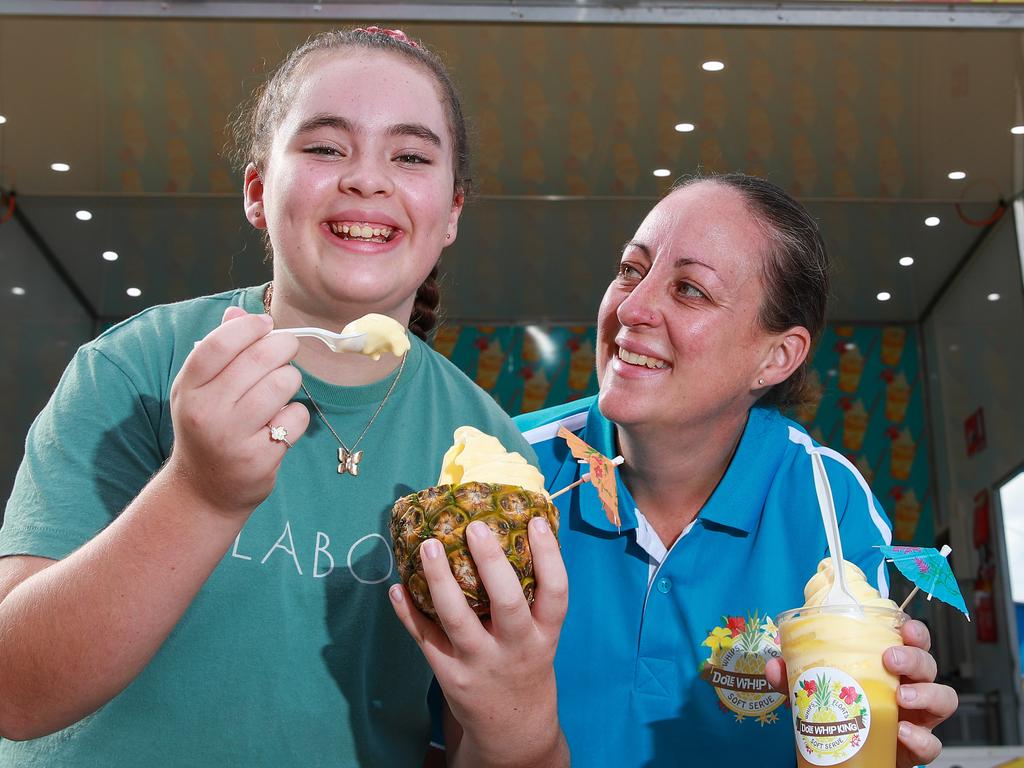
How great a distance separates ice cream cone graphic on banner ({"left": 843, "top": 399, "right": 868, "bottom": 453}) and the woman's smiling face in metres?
5.34

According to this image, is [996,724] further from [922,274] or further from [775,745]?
[775,745]

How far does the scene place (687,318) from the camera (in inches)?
90.4

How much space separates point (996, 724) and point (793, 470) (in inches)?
191

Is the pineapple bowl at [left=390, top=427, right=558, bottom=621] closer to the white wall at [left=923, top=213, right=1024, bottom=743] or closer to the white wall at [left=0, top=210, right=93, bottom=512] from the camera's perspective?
the white wall at [left=0, top=210, right=93, bottom=512]

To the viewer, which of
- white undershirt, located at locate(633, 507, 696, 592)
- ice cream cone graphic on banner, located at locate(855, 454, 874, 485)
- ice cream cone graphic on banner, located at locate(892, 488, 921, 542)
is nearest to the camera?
white undershirt, located at locate(633, 507, 696, 592)

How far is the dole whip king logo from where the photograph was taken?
1.34 m

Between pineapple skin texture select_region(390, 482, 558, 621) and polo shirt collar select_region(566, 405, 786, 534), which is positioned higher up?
polo shirt collar select_region(566, 405, 786, 534)

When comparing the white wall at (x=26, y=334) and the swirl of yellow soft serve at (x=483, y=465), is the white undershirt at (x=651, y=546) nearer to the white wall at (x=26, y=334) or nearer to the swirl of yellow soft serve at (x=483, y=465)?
the swirl of yellow soft serve at (x=483, y=465)

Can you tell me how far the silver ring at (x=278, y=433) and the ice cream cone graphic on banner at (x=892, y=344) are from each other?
7.16 meters

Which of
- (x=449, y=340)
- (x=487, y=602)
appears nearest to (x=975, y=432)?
(x=449, y=340)

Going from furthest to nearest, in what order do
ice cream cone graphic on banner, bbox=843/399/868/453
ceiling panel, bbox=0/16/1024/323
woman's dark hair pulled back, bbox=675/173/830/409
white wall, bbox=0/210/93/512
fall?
1. ice cream cone graphic on banner, bbox=843/399/868/453
2. white wall, bbox=0/210/93/512
3. ceiling panel, bbox=0/16/1024/323
4. woman's dark hair pulled back, bbox=675/173/830/409

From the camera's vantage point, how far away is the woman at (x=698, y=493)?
6.59ft

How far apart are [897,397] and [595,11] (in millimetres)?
4086

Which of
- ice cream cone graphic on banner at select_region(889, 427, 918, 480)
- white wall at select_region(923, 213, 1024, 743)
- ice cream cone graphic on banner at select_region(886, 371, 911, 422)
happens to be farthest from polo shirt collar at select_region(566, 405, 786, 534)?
ice cream cone graphic on banner at select_region(886, 371, 911, 422)
